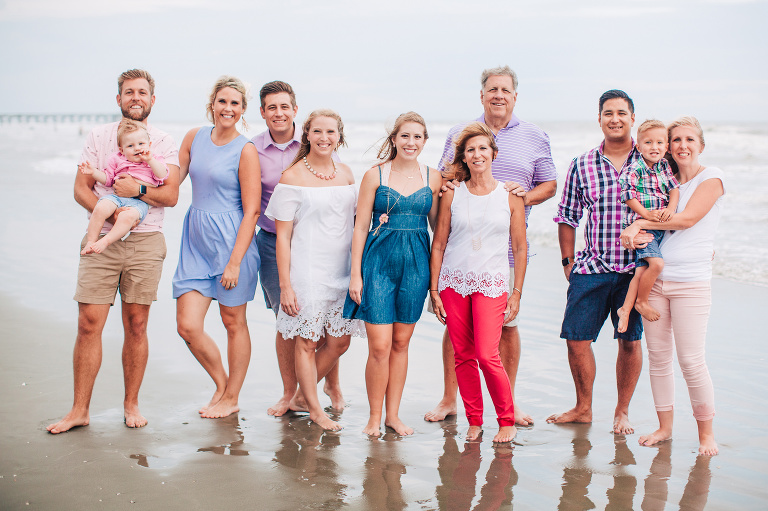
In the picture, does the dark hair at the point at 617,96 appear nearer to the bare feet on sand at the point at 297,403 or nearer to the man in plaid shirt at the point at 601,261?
the man in plaid shirt at the point at 601,261

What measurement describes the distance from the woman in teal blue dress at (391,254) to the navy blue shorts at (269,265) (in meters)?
0.68

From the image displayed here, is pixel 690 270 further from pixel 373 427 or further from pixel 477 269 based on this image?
pixel 373 427

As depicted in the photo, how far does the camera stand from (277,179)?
4.35 meters

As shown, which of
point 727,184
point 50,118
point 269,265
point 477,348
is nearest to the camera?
point 477,348

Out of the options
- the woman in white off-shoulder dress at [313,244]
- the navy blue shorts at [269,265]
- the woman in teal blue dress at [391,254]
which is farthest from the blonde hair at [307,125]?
the navy blue shorts at [269,265]

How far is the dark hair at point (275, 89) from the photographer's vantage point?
4.30 meters

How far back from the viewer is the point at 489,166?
156 inches

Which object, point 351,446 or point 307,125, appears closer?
point 351,446

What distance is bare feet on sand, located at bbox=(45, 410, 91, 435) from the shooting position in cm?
372

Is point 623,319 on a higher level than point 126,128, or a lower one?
lower

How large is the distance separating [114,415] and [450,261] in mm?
2120

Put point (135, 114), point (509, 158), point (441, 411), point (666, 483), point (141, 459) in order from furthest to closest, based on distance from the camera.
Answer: point (509, 158)
point (441, 411)
point (135, 114)
point (141, 459)
point (666, 483)

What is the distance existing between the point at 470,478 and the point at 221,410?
160cm

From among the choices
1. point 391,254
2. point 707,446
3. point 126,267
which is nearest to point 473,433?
point 391,254
